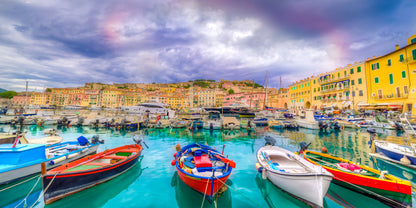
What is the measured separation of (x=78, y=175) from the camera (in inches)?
221

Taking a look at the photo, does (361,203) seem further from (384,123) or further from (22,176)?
(384,123)

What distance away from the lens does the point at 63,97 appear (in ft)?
303

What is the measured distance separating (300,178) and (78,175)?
299 inches

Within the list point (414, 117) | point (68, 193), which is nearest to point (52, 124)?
point (68, 193)

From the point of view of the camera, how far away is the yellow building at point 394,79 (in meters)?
23.4

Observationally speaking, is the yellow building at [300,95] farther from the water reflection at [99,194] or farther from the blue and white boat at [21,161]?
the blue and white boat at [21,161]

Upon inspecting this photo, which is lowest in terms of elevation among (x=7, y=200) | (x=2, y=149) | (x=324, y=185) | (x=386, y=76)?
(x=7, y=200)

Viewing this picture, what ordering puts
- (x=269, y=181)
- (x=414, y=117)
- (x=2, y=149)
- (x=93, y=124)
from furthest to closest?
(x=93, y=124), (x=414, y=117), (x=269, y=181), (x=2, y=149)

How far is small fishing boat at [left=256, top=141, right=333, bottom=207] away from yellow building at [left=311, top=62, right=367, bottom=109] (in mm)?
36122

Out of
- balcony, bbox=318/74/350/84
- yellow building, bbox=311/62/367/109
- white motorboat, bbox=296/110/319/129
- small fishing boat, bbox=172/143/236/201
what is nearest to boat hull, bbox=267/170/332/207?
small fishing boat, bbox=172/143/236/201

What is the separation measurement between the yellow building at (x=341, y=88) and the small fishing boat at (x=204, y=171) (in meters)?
38.4

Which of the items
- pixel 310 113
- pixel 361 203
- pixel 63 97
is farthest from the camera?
pixel 63 97

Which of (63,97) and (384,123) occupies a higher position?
(63,97)

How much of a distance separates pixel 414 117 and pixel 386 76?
10219 mm
